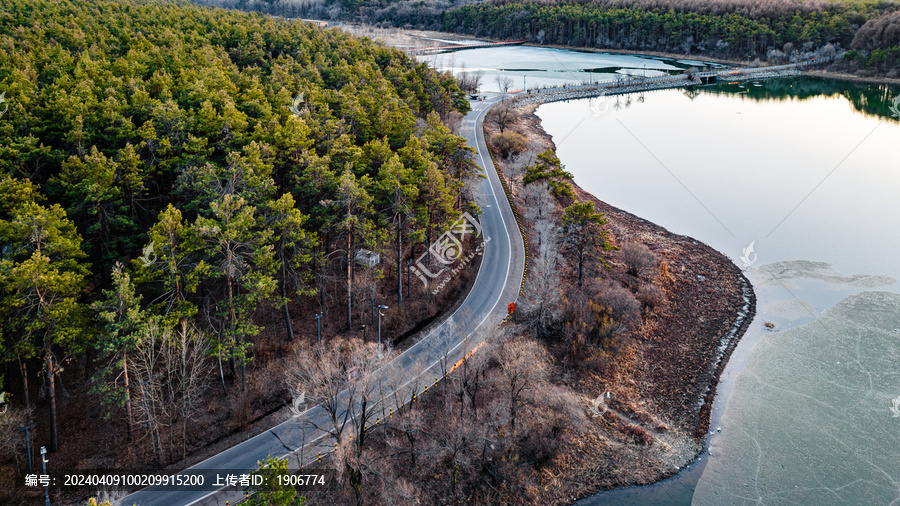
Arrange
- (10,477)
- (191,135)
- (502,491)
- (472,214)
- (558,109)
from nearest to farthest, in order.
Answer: (10,477) → (502,491) → (191,135) → (472,214) → (558,109)

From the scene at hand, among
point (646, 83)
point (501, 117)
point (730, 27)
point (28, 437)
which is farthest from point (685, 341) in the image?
point (730, 27)

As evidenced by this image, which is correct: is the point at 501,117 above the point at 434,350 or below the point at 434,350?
above

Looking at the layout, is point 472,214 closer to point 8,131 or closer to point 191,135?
point 191,135

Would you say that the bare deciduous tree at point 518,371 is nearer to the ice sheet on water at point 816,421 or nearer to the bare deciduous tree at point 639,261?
the ice sheet on water at point 816,421

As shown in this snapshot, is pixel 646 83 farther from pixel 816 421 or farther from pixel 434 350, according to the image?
pixel 434 350

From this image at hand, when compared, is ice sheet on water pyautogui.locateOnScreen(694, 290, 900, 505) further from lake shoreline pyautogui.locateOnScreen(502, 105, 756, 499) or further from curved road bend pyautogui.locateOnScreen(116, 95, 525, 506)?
curved road bend pyautogui.locateOnScreen(116, 95, 525, 506)

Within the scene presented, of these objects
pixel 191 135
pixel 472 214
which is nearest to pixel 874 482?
pixel 472 214

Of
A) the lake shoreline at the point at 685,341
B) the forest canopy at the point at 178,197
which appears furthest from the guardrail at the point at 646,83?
the forest canopy at the point at 178,197
